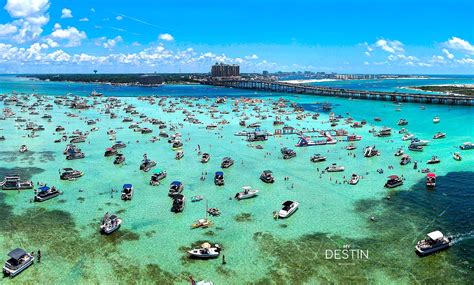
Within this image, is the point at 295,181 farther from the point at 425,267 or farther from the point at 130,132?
the point at 130,132

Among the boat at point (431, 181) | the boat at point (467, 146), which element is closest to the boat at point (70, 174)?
the boat at point (431, 181)

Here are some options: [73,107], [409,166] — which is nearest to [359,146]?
[409,166]

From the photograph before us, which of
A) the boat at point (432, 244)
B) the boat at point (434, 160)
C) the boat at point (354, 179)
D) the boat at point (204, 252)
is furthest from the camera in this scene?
the boat at point (434, 160)

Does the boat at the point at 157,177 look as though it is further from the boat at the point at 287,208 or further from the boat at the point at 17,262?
the boat at the point at 17,262

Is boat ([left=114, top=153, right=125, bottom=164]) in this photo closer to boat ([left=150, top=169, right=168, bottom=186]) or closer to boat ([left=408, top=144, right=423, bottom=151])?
boat ([left=150, top=169, right=168, bottom=186])

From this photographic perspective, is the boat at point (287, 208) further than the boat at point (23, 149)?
No

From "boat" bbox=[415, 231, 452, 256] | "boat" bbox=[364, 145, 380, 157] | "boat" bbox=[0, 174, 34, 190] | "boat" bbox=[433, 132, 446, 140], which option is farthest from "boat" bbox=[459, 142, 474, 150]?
"boat" bbox=[0, 174, 34, 190]

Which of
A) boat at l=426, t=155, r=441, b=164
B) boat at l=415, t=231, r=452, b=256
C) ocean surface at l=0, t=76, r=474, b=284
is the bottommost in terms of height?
ocean surface at l=0, t=76, r=474, b=284

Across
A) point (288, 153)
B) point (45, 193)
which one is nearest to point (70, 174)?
point (45, 193)
